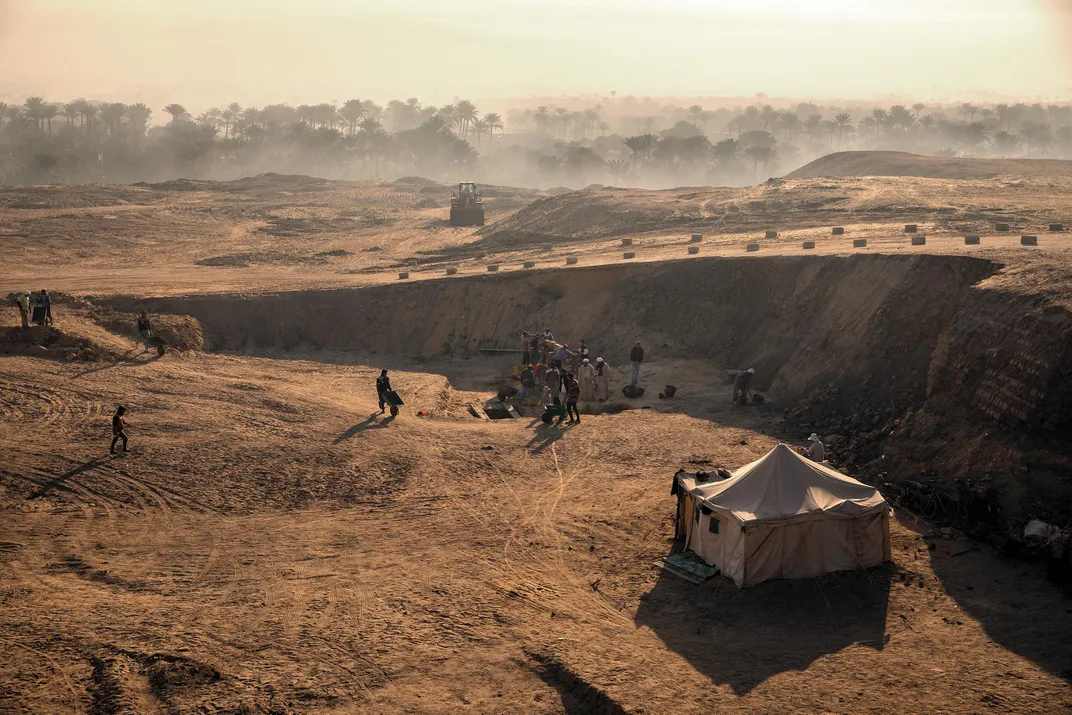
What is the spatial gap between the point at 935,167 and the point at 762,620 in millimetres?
47715

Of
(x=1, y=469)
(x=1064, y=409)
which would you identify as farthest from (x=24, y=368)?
(x=1064, y=409)

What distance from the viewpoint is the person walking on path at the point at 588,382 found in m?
25.3

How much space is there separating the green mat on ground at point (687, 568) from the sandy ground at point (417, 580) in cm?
17

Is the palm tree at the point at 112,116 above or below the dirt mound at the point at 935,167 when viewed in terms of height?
above

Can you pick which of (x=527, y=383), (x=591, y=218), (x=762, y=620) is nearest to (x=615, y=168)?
(x=591, y=218)

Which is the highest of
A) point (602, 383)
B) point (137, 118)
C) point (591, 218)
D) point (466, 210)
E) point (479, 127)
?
point (479, 127)

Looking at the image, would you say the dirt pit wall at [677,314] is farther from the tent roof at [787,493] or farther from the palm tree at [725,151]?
the palm tree at [725,151]

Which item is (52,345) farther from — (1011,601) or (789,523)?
(1011,601)

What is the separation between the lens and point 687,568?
14289mm

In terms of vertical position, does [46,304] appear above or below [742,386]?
above

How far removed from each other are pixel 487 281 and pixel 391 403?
10963mm

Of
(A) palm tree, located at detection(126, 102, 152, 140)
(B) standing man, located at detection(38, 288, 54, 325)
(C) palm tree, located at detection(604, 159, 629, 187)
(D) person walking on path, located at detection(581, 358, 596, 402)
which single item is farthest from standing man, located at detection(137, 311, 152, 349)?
(A) palm tree, located at detection(126, 102, 152, 140)

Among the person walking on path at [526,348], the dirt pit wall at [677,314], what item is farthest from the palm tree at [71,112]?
the person walking on path at [526,348]

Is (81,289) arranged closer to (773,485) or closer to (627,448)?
(627,448)
